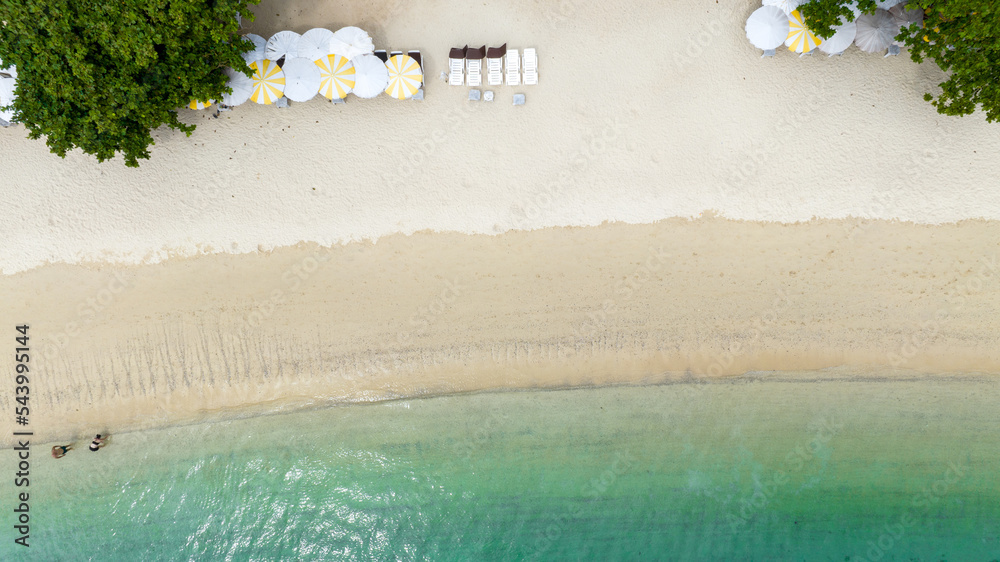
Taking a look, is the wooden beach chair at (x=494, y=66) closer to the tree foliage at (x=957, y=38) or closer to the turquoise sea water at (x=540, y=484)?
the tree foliage at (x=957, y=38)

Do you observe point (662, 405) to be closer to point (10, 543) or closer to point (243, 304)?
point (243, 304)

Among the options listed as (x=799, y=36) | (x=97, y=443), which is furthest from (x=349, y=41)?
(x=97, y=443)

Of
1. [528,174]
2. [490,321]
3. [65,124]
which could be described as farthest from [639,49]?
[65,124]

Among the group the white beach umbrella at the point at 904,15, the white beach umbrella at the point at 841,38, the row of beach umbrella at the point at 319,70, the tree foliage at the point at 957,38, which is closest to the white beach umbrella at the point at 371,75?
the row of beach umbrella at the point at 319,70

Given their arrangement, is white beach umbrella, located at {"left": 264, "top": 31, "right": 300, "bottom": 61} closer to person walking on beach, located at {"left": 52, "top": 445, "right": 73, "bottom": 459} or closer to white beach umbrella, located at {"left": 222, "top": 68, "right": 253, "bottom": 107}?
white beach umbrella, located at {"left": 222, "top": 68, "right": 253, "bottom": 107}

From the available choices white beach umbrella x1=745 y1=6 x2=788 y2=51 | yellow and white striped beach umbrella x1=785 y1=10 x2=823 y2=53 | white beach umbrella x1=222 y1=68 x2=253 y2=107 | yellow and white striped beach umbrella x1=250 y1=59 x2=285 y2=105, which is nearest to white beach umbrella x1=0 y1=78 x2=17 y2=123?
white beach umbrella x1=222 y1=68 x2=253 y2=107

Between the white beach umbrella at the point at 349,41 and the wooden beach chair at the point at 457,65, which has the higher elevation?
the white beach umbrella at the point at 349,41
